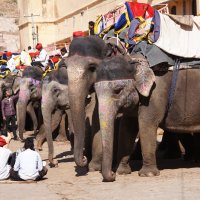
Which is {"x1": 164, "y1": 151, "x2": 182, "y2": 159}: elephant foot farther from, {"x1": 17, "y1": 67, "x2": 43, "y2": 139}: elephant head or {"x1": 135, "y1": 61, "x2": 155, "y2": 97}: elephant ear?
{"x1": 17, "y1": 67, "x2": 43, "y2": 139}: elephant head

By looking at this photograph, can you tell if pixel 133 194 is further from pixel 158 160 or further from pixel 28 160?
pixel 158 160

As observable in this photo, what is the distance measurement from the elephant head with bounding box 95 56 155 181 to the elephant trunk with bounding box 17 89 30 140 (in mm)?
5407

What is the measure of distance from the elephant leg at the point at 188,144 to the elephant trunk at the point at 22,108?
13.9 feet

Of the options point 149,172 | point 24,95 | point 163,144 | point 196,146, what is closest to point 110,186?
point 149,172

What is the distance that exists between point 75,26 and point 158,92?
28143 millimetres

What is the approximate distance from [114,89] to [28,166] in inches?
71.5

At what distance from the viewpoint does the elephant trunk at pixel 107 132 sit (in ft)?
28.0

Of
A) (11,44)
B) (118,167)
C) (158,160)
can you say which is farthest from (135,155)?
(11,44)

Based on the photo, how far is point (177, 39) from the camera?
9.52 m

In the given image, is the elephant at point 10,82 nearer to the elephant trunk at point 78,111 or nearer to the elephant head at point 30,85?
the elephant head at point 30,85

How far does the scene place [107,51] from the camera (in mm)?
9695

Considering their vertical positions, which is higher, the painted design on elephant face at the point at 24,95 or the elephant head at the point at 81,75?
the elephant head at the point at 81,75

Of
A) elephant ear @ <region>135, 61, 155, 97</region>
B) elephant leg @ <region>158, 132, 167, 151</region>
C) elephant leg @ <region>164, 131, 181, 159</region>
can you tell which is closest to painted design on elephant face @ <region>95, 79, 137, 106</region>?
elephant ear @ <region>135, 61, 155, 97</region>

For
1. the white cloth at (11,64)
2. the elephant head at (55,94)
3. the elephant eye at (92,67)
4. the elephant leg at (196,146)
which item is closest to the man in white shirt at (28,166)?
the elephant eye at (92,67)
